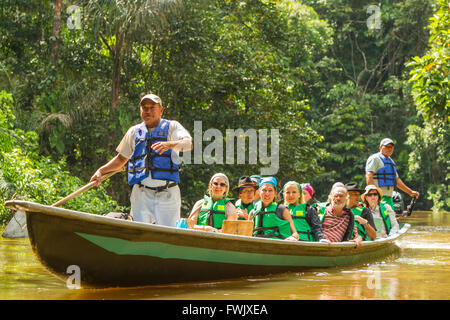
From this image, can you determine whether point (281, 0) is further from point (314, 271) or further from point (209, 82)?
point (314, 271)

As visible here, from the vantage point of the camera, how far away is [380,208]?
8.31m

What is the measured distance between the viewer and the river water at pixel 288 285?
4.76 meters

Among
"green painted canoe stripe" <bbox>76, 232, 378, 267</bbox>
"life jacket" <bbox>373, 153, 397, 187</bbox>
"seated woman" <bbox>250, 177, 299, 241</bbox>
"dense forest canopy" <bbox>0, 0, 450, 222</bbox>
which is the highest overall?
"dense forest canopy" <bbox>0, 0, 450, 222</bbox>

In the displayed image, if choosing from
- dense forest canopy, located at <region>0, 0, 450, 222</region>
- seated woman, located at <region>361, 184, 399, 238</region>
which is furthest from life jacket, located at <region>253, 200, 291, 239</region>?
dense forest canopy, located at <region>0, 0, 450, 222</region>

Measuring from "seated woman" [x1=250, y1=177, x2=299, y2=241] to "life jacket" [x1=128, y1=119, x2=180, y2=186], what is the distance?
3.95ft

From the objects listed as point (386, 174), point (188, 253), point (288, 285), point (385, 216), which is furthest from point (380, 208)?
point (188, 253)

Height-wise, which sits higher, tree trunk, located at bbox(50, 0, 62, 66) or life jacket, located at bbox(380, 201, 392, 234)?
tree trunk, located at bbox(50, 0, 62, 66)

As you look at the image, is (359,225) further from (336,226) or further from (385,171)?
(385,171)

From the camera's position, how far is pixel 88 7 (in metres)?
12.5

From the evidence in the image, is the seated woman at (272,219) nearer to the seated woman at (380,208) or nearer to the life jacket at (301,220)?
the life jacket at (301,220)

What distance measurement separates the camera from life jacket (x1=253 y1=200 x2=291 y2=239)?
19.5 ft

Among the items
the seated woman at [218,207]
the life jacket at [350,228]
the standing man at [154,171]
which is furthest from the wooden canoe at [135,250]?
the life jacket at [350,228]

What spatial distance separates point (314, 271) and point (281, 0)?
16040 millimetres

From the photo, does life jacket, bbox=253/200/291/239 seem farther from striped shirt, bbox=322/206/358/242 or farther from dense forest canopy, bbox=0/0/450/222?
dense forest canopy, bbox=0/0/450/222
